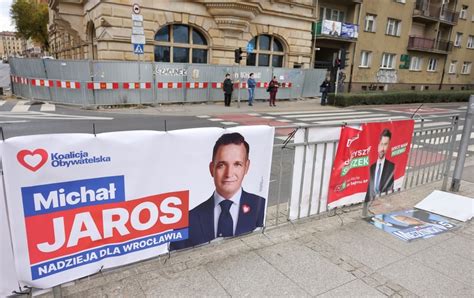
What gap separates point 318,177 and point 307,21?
24.6 m

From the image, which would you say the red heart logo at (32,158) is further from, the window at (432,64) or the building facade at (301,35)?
the window at (432,64)

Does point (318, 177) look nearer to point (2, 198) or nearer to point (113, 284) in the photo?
point (113, 284)

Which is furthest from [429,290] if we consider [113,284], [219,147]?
[113,284]

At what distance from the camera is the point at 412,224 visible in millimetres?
4430

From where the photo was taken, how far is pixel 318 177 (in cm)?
407

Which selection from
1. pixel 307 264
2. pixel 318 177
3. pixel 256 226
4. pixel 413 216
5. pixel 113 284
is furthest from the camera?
pixel 413 216

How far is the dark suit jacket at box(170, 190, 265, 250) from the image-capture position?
10.5 feet

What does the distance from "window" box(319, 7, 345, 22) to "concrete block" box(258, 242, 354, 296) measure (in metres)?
28.9

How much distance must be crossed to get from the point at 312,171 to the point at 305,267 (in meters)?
1.15

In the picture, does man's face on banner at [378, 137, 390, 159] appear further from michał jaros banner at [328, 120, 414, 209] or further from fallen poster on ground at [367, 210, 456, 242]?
fallen poster on ground at [367, 210, 456, 242]

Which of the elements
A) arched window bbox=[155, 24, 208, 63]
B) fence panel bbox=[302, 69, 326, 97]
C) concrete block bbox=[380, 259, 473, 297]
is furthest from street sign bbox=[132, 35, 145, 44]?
concrete block bbox=[380, 259, 473, 297]

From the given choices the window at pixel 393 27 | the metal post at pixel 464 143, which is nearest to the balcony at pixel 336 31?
the window at pixel 393 27

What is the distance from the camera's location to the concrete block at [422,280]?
300 centimetres

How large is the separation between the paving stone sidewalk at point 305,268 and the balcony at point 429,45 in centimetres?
3651
